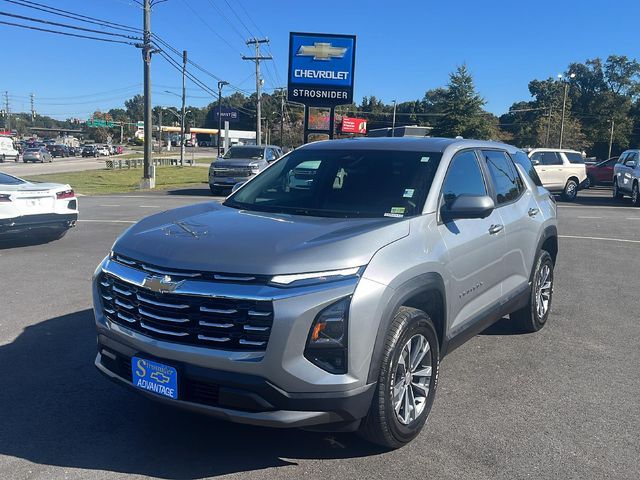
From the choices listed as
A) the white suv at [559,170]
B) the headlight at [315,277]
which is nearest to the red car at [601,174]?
the white suv at [559,170]

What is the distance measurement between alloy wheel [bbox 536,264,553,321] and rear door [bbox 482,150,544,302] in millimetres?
452

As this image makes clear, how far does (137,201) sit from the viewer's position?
2017 centimetres

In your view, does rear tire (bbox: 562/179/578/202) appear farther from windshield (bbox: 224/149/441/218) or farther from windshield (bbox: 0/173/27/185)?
windshield (bbox: 224/149/441/218)

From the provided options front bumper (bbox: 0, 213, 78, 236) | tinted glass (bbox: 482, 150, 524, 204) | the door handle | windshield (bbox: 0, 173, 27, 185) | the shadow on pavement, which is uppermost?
tinted glass (bbox: 482, 150, 524, 204)

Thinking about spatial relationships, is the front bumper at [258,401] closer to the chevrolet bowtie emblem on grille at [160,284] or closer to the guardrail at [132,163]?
the chevrolet bowtie emblem on grille at [160,284]

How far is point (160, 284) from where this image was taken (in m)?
3.29

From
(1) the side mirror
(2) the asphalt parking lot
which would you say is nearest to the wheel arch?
(1) the side mirror

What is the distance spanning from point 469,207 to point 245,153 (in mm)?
20245

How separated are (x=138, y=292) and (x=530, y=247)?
381 cm

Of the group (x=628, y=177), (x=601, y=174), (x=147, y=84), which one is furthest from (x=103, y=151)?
(x=628, y=177)

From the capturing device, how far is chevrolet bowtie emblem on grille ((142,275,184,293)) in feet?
10.6

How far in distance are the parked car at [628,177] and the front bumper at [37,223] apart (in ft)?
61.6

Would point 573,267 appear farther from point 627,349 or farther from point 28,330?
point 28,330

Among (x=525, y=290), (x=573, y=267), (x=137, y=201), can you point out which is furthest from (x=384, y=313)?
(x=137, y=201)
